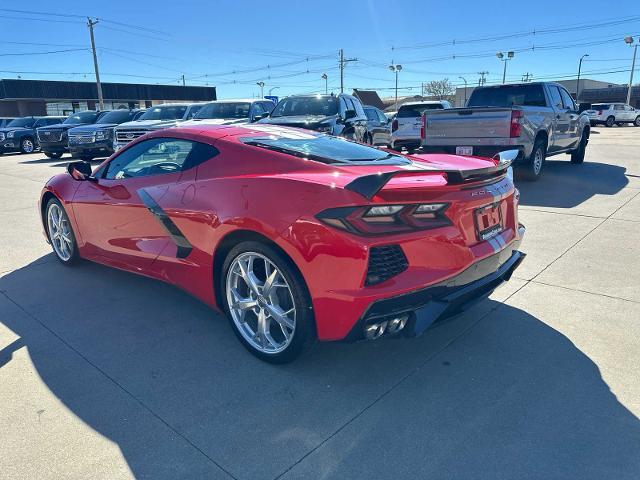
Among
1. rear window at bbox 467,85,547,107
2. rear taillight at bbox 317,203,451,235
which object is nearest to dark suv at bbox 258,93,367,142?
rear window at bbox 467,85,547,107

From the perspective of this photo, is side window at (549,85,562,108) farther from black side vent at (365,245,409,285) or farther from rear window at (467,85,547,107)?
black side vent at (365,245,409,285)

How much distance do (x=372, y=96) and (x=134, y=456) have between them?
86.0 m

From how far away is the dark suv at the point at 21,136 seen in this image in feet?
71.3

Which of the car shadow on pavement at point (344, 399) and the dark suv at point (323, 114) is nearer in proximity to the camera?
the car shadow on pavement at point (344, 399)

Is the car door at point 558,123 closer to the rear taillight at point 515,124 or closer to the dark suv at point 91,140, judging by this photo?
the rear taillight at point 515,124

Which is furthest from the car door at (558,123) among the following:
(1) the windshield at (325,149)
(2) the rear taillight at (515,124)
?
(1) the windshield at (325,149)

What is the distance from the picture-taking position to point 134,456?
7.55ft

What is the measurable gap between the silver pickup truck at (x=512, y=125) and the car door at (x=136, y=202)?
20.6 ft

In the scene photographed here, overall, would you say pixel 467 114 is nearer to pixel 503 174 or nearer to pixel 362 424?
pixel 503 174

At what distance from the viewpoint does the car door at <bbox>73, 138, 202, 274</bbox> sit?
141 inches

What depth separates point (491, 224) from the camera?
121 inches

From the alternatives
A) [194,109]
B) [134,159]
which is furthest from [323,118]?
[134,159]

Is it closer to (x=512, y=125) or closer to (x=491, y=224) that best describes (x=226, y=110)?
(x=512, y=125)

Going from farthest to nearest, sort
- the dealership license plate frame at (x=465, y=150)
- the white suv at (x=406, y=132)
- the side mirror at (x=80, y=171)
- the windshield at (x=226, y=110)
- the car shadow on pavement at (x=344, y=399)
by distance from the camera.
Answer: the windshield at (x=226, y=110), the white suv at (x=406, y=132), the dealership license plate frame at (x=465, y=150), the side mirror at (x=80, y=171), the car shadow on pavement at (x=344, y=399)
